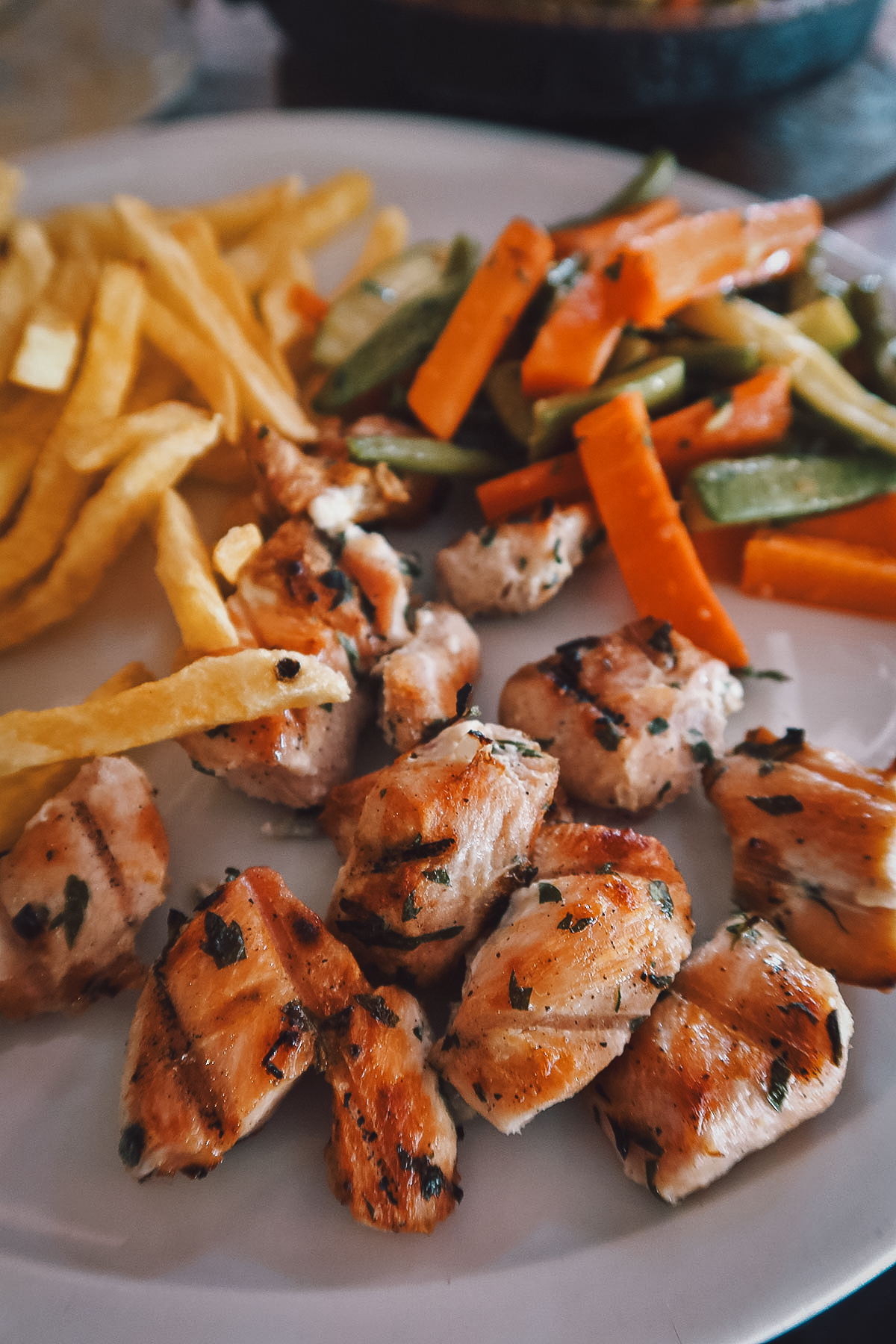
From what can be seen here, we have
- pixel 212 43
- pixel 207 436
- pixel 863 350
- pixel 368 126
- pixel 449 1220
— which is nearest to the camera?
pixel 449 1220

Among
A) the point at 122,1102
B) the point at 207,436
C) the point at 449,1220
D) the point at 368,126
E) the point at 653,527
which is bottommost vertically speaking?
the point at 449,1220

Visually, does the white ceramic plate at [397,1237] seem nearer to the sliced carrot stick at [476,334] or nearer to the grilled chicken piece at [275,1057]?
the grilled chicken piece at [275,1057]

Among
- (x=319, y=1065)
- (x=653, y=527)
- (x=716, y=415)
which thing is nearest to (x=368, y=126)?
(x=716, y=415)

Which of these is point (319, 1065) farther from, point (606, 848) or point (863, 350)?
point (863, 350)

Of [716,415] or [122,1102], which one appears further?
[716,415]

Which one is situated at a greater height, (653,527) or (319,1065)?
(653,527)

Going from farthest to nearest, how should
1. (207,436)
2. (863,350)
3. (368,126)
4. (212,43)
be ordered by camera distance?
(212,43) → (368,126) → (863,350) → (207,436)

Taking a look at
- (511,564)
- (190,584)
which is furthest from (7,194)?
(511,564)

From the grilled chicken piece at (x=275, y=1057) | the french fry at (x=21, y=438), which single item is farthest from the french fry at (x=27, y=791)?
the french fry at (x=21, y=438)
